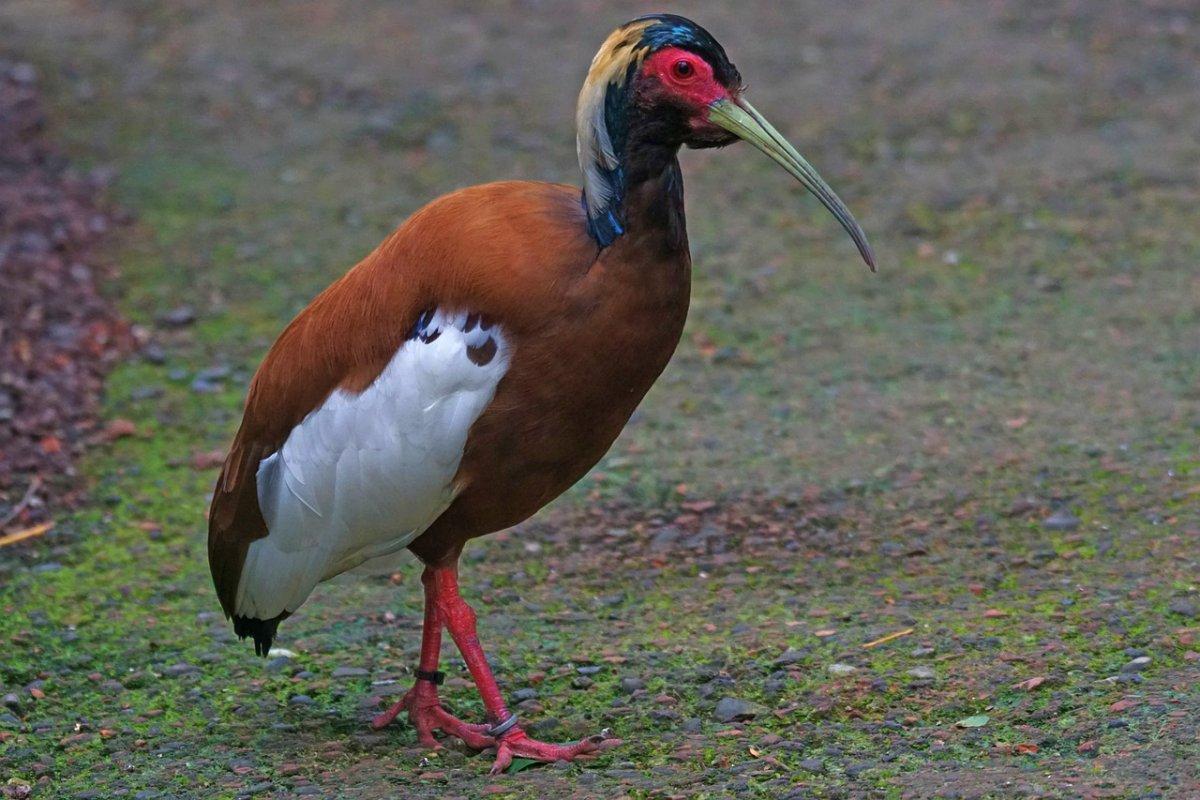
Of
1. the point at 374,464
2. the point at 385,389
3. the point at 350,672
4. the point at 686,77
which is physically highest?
the point at 686,77

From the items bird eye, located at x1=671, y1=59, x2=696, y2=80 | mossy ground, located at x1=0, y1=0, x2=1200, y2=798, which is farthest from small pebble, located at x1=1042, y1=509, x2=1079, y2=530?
bird eye, located at x1=671, y1=59, x2=696, y2=80

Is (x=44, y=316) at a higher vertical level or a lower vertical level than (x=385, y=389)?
lower

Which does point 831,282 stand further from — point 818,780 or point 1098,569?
point 818,780

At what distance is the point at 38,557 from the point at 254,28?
614 centimetres

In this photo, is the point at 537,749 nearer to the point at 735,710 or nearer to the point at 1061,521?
the point at 735,710

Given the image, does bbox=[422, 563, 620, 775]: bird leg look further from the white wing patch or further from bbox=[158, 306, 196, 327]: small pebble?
bbox=[158, 306, 196, 327]: small pebble

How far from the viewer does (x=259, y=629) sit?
4949 millimetres

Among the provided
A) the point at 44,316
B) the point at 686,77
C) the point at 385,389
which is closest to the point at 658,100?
the point at 686,77

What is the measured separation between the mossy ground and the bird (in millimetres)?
624

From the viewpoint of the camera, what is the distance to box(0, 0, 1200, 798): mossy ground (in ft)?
15.2

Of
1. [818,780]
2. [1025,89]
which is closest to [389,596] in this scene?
[818,780]

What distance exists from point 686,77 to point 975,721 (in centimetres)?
199

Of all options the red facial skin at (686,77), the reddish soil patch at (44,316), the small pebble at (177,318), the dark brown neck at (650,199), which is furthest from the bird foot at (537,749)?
the small pebble at (177,318)

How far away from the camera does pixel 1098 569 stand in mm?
5422
